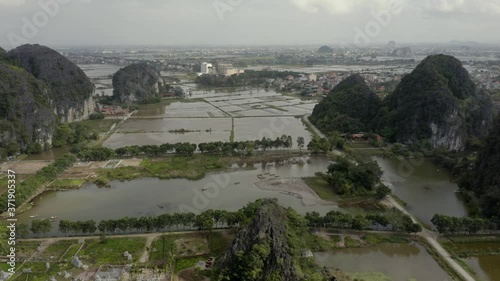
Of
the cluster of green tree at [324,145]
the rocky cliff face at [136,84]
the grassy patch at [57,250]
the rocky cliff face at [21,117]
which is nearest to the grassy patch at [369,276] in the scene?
the grassy patch at [57,250]

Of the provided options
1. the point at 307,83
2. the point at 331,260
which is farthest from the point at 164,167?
the point at 307,83

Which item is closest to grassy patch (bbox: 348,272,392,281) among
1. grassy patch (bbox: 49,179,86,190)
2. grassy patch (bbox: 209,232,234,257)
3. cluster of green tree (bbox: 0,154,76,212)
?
grassy patch (bbox: 209,232,234,257)

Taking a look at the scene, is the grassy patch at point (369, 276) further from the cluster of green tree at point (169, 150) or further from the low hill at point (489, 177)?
the cluster of green tree at point (169, 150)

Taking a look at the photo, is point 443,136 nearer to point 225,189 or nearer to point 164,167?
point 225,189

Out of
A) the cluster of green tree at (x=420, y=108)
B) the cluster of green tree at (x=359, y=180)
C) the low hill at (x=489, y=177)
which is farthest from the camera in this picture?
the cluster of green tree at (x=420, y=108)

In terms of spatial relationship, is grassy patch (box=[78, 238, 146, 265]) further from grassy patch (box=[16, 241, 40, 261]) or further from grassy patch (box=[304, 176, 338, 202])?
grassy patch (box=[304, 176, 338, 202])

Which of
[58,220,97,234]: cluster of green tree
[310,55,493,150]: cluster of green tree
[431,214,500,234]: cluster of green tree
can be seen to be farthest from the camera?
[310,55,493,150]: cluster of green tree
